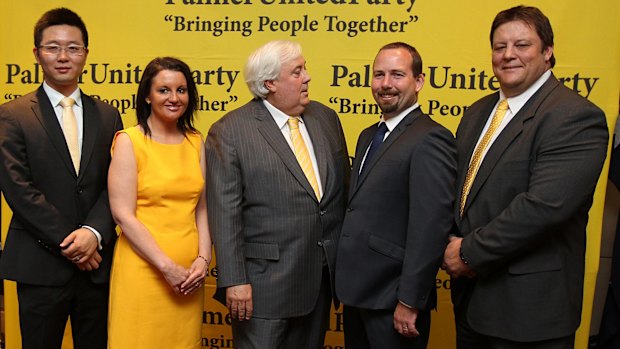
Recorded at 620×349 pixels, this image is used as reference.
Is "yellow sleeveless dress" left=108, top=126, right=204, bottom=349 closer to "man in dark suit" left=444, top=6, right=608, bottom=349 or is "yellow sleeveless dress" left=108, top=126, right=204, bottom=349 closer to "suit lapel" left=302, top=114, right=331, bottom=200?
"suit lapel" left=302, top=114, right=331, bottom=200

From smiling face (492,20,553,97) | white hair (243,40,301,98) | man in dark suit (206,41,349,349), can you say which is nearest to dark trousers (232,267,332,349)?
man in dark suit (206,41,349,349)

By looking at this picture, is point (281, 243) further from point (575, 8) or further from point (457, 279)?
point (575, 8)

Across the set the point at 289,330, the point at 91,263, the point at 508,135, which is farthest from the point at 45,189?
the point at 508,135

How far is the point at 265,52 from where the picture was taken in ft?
6.93

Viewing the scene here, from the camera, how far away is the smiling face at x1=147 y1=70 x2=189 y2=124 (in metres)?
2.02

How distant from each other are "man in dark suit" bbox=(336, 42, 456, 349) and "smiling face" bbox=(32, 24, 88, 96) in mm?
1212

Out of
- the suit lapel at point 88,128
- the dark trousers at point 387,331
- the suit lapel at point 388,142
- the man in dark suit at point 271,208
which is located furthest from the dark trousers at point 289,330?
the suit lapel at point 88,128

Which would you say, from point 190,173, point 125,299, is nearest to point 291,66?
point 190,173

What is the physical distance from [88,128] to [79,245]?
0.47 meters

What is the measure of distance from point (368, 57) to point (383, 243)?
124cm

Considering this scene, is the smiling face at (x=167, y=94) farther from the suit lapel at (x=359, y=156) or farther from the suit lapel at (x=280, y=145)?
the suit lapel at (x=359, y=156)

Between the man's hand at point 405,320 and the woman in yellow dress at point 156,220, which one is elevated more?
the woman in yellow dress at point 156,220

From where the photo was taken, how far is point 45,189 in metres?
2.12

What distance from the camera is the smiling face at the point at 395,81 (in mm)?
1972
